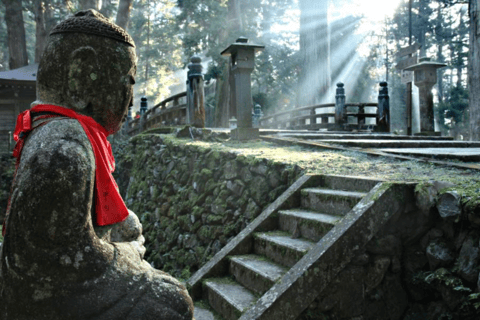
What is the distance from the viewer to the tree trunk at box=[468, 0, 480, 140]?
1170 cm

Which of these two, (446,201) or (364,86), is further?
(364,86)

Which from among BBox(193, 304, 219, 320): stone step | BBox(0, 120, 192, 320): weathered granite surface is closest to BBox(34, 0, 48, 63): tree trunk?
BBox(193, 304, 219, 320): stone step

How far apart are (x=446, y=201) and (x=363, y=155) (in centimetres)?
290

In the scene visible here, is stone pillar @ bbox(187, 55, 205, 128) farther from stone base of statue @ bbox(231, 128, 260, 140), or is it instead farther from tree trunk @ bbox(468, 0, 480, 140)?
tree trunk @ bbox(468, 0, 480, 140)

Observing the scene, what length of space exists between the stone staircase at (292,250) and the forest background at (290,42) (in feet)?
32.1

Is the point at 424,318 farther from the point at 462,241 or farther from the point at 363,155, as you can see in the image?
the point at 363,155

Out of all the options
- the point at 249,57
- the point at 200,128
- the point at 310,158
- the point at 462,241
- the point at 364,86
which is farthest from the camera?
the point at 364,86

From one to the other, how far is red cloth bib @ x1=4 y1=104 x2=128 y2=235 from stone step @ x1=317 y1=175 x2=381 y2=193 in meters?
2.54

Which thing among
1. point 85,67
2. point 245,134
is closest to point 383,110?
point 245,134

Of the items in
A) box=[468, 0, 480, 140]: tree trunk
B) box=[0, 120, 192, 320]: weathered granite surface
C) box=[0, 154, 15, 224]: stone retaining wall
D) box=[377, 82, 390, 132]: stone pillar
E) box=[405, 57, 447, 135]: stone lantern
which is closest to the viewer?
box=[0, 120, 192, 320]: weathered granite surface

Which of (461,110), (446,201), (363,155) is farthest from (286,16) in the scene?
(446,201)

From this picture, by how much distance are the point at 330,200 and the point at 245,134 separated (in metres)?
4.05

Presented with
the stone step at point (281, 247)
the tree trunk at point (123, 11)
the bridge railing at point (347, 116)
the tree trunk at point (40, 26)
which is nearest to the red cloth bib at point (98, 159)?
the stone step at point (281, 247)

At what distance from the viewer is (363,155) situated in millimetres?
6242
